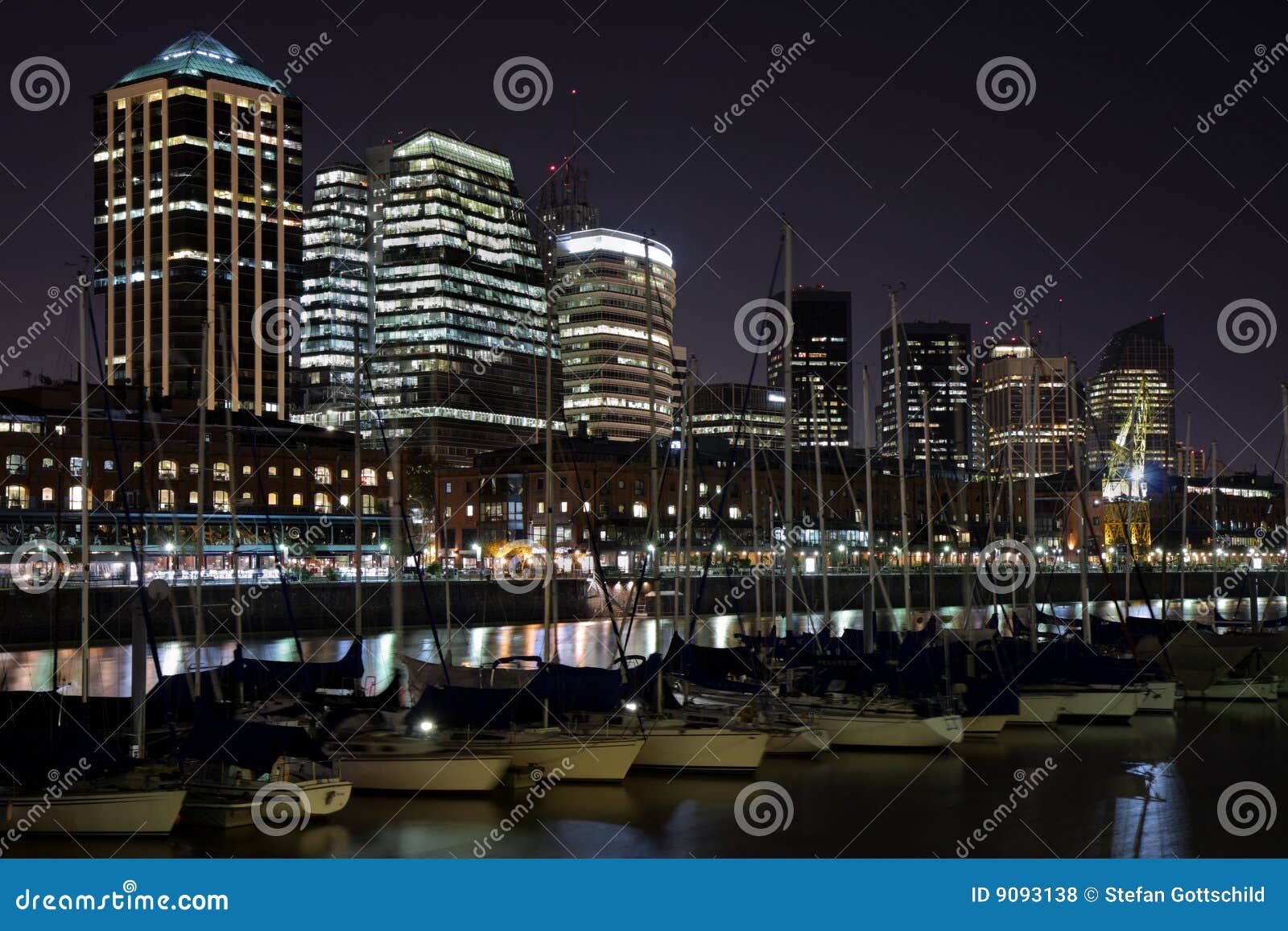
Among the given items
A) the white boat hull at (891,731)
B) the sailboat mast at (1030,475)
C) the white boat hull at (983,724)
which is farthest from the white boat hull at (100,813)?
the sailboat mast at (1030,475)

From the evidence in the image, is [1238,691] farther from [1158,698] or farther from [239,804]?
[239,804]

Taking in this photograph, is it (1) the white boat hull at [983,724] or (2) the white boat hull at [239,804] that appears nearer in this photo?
(2) the white boat hull at [239,804]

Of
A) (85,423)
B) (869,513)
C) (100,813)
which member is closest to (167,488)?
(869,513)

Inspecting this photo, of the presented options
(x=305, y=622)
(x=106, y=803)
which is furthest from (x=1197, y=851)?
(x=305, y=622)

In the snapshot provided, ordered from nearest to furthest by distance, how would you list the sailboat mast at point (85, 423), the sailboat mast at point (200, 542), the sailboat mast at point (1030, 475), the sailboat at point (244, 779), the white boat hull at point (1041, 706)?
the sailboat at point (244, 779) → the sailboat mast at point (85, 423) → the sailboat mast at point (200, 542) → the white boat hull at point (1041, 706) → the sailboat mast at point (1030, 475)

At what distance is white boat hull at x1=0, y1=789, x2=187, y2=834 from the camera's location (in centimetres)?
2288

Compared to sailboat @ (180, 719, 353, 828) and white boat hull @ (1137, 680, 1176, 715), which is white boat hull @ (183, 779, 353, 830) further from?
white boat hull @ (1137, 680, 1176, 715)

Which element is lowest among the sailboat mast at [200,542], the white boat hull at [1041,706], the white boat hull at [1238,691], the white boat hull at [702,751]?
the white boat hull at [1238,691]

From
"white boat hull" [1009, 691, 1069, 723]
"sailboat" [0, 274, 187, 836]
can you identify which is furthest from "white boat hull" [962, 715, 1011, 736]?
"sailboat" [0, 274, 187, 836]

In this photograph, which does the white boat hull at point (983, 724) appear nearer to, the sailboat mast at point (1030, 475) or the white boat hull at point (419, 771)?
the sailboat mast at point (1030, 475)

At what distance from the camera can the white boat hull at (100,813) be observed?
22875 mm

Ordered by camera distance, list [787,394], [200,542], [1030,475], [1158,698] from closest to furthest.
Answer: [787,394] → [200,542] → [1158,698] → [1030,475]

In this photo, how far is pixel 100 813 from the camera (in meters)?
22.9

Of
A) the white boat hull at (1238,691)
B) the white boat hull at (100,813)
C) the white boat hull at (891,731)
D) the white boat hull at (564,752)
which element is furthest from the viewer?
the white boat hull at (1238,691)
